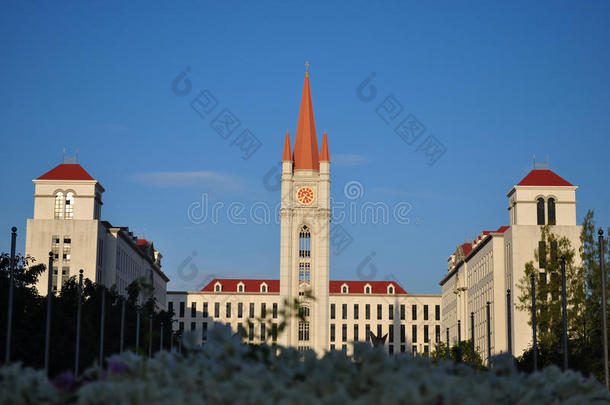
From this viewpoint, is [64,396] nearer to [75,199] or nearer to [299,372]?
[299,372]

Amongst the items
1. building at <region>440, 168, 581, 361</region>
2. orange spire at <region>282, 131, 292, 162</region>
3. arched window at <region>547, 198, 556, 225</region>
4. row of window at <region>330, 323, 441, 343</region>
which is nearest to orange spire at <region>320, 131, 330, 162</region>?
orange spire at <region>282, 131, 292, 162</region>

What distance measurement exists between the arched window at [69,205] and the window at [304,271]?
1562 inches

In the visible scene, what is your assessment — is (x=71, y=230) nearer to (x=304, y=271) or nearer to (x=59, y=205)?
(x=59, y=205)

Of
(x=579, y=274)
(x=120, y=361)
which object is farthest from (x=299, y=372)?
(x=579, y=274)

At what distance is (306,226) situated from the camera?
135 metres

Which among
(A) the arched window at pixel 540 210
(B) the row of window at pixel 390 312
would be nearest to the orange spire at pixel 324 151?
(B) the row of window at pixel 390 312

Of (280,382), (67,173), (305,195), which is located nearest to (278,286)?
(305,195)

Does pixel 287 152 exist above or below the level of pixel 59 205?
above

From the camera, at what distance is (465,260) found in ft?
426

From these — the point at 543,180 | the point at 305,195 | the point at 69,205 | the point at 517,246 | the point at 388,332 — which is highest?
the point at 305,195

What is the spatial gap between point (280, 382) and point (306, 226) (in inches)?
4920

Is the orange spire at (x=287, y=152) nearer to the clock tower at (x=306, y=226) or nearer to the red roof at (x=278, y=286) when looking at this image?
the clock tower at (x=306, y=226)

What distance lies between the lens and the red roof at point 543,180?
336 ft

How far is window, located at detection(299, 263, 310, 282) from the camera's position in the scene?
433ft
